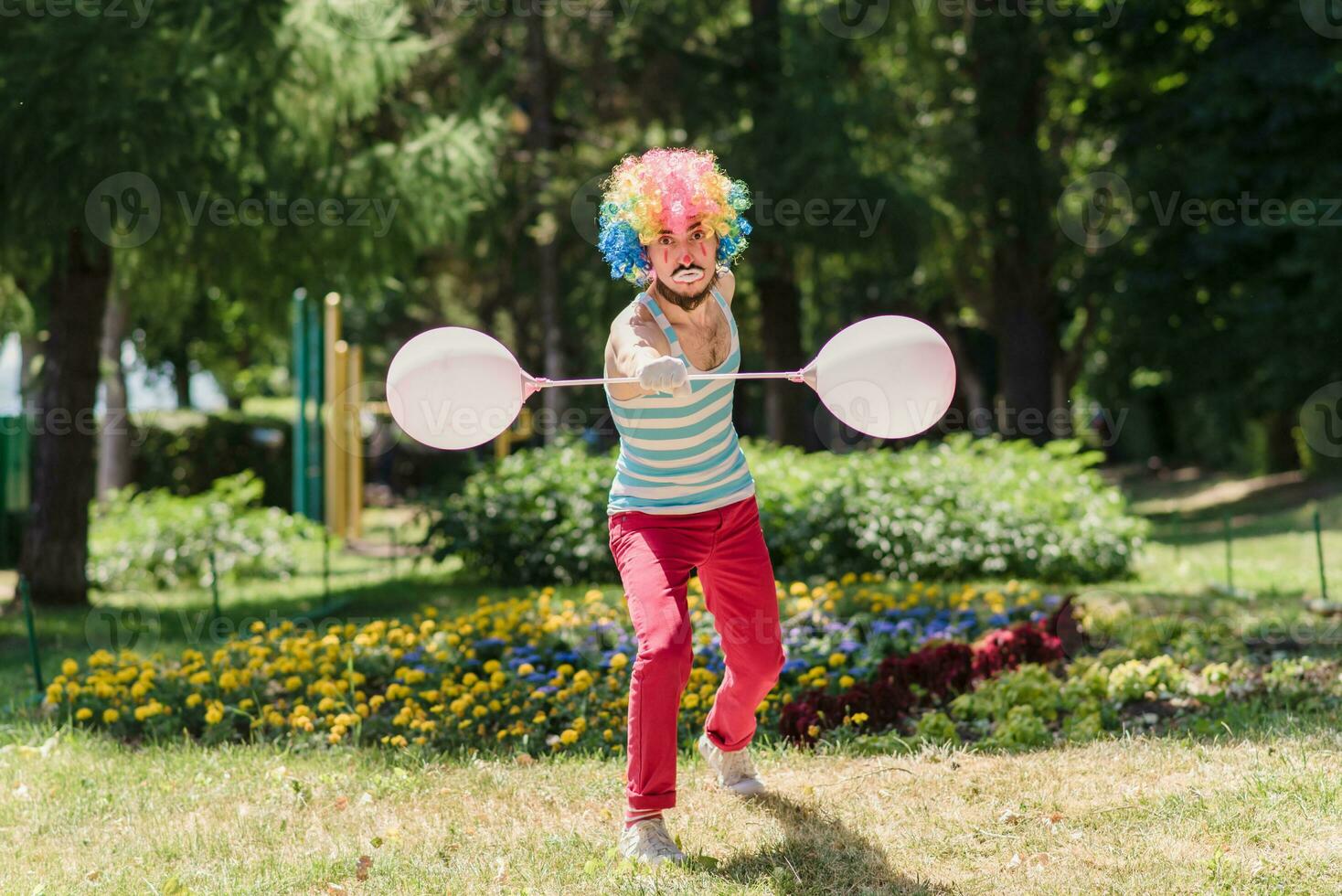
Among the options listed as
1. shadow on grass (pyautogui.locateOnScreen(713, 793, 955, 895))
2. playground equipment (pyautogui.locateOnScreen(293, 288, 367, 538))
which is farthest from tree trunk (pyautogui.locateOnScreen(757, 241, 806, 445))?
shadow on grass (pyautogui.locateOnScreen(713, 793, 955, 895))

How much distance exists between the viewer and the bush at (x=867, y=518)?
8.80 meters

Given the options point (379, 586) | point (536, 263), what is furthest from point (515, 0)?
point (379, 586)

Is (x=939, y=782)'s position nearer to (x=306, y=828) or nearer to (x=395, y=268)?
(x=306, y=828)

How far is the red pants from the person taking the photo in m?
3.42

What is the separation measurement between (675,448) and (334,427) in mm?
10921

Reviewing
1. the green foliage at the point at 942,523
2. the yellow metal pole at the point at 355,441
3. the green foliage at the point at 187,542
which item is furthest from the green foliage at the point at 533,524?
the yellow metal pole at the point at 355,441

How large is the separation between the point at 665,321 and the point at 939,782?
1682mm

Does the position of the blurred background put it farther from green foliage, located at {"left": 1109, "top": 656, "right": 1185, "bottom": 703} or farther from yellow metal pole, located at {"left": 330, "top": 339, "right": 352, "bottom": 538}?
green foliage, located at {"left": 1109, "top": 656, "right": 1185, "bottom": 703}

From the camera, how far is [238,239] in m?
8.68

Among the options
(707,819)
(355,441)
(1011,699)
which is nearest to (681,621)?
(707,819)

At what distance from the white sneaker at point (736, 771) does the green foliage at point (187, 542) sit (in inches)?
306

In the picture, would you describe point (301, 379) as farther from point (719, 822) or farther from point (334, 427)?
point (719, 822)

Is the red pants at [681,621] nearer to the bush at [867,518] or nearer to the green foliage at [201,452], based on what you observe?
the bush at [867,518]

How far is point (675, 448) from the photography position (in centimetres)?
364
